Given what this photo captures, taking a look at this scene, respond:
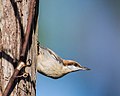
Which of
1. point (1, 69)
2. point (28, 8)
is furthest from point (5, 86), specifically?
point (28, 8)

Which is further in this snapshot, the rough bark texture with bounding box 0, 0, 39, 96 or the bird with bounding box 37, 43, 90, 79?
the bird with bounding box 37, 43, 90, 79

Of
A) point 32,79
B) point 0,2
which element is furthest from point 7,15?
point 32,79

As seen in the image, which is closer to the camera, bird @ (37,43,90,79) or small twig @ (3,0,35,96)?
small twig @ (3,0,35,96)

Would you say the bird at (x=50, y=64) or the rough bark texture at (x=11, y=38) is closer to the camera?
the rough bark texture at (x=11, y=38)

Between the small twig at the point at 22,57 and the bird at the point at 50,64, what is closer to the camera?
the small twig at the point at 22,57

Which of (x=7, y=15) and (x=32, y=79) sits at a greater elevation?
(x=7, y=15)

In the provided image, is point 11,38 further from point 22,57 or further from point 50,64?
point 50,64

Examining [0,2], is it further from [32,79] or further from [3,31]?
[32,79]

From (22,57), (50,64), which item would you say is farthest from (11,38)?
(50,64)

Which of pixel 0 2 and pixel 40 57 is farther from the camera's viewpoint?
pixel 40 57
